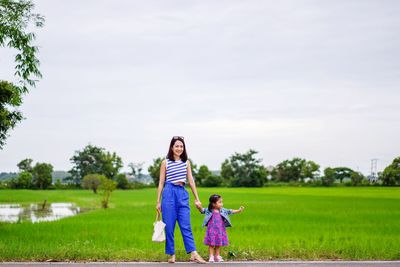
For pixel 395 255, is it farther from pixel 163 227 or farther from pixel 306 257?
pixel 163 227

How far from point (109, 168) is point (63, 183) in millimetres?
7167

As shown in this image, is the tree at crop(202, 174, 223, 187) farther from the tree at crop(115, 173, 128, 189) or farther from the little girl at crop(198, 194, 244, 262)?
the little girl at crop(198, 194, 244, 262)

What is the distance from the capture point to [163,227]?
7098 millimetres

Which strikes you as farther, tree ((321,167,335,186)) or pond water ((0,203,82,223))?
tree ((321,167,335,186))

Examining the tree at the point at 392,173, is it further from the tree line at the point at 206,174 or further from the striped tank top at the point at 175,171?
the striped tank top at the point at 175,171

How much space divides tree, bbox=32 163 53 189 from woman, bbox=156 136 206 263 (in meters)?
69.1

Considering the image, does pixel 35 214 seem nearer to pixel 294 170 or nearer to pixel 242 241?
pixel 242 241

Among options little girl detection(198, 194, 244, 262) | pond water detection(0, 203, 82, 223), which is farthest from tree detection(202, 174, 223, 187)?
little girl detection(198, 194, 244, 262)

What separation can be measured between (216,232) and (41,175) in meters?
69.9

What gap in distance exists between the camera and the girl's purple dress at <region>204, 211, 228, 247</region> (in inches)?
289

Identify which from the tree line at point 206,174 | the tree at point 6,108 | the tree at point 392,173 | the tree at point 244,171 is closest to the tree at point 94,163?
the tree line at point 206,174

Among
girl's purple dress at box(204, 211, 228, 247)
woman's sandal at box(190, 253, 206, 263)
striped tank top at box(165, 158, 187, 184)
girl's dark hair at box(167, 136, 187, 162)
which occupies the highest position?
girl's dark hair at box(167, 136, 187, 162)

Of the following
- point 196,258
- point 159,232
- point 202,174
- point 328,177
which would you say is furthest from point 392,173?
point 202,174

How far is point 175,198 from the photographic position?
728 centimetres
